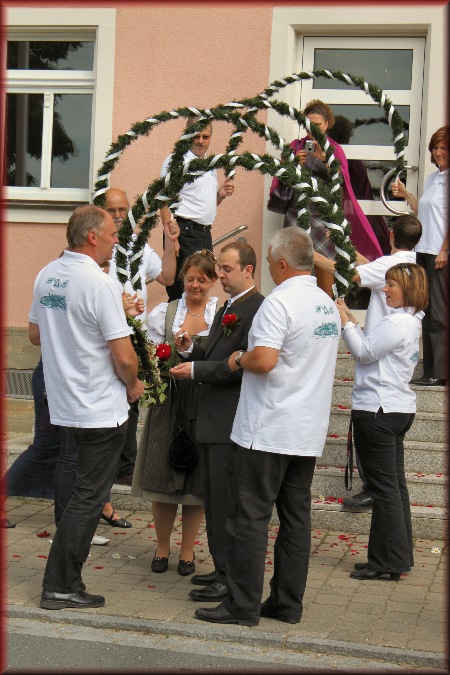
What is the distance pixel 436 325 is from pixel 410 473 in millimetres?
1415

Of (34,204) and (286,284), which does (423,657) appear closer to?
(286,284)

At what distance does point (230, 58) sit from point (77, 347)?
549cm

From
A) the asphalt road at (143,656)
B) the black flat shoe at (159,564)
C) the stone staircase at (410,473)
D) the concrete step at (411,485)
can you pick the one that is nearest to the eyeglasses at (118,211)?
the stone staircase at (410,473)

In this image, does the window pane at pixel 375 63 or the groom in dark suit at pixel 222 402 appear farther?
the window pane at pixel 375 63

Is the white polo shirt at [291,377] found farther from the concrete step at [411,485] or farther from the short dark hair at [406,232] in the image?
the concrete step at [411,485]

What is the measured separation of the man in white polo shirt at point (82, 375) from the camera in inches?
226

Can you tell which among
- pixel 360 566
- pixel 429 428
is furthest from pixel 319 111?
pixel 360 566

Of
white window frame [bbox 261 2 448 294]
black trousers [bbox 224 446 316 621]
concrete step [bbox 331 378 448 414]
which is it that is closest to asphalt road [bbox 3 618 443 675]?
black trousers [bbox 224 446 316 621]

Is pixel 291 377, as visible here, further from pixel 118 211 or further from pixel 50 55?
pixel 50 55

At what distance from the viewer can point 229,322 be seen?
6.06 m

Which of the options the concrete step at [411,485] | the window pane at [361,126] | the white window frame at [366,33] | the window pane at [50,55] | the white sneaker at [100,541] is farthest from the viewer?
the window pane at [50,55]

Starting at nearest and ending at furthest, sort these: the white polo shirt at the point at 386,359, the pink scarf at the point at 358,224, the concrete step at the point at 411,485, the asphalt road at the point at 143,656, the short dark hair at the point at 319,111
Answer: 1. the asphalt road at the point at 143,656
2. the white polo shirt at the point at 386,359
3. the concrete step at the point at 411,485
4. the short dark hair at the point at 319,111
5. the pink scarf at the point at 358,224

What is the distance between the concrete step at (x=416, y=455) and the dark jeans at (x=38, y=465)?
6.70 feet

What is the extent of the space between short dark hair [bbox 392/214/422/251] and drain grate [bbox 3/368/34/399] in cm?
474
